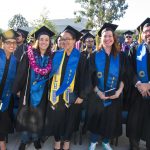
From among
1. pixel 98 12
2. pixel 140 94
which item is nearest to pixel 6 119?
pixel 140 94

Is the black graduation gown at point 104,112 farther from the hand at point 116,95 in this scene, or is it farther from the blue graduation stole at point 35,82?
the blue graduation stole at point 35,82

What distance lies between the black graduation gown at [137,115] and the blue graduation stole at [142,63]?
0.07 meters

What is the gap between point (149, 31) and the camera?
172 inches

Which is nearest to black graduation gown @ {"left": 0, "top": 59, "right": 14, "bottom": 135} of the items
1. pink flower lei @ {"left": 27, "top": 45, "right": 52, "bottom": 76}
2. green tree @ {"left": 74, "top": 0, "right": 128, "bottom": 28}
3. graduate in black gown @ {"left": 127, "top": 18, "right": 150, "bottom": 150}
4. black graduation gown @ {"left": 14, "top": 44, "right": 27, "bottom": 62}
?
pink flower lei @ {"left": 27, "top": 45, "right": 52, "bottom": 76}

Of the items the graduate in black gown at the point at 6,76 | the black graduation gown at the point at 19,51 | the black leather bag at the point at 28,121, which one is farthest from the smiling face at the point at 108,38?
the black graduation gown at the point at 19,51

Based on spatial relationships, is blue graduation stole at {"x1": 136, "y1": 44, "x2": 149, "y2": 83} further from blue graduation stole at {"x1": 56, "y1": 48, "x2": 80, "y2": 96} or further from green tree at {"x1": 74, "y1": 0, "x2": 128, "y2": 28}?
green tree at {"x1": 74, "y1": 0, "x2": 128, "y2": 28}

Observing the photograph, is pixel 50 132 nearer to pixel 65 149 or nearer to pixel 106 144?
pixel 65 149

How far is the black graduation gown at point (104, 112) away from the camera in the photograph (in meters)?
4.35

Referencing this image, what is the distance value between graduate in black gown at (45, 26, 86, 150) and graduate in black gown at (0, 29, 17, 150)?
607mm

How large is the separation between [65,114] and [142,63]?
142cm

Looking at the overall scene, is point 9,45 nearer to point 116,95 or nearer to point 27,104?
point 27,104

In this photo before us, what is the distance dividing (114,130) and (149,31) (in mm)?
1625

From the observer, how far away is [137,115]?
445 centimetres

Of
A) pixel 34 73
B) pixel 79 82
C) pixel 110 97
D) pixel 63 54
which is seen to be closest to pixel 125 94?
pixel 110 97
